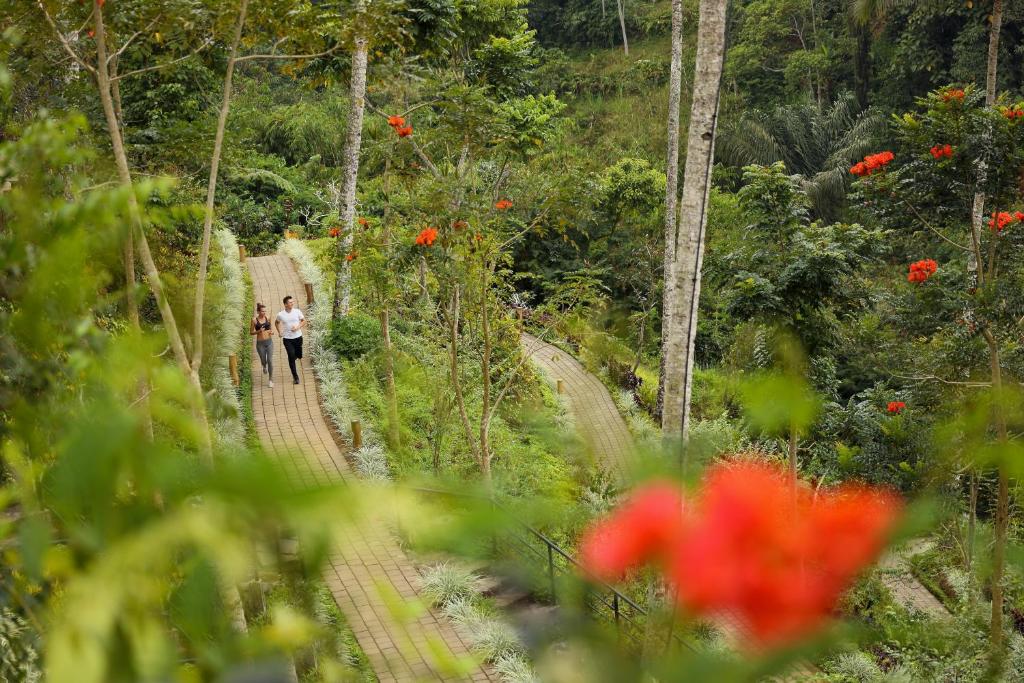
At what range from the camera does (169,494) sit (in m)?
0.68

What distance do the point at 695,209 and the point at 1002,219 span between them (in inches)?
174

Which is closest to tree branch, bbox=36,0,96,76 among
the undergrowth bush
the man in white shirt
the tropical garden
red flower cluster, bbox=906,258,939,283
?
the tropical garden

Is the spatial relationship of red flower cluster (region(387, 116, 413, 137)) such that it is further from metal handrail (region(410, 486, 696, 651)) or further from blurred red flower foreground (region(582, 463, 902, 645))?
blurred red flower foreground (region(582, 463, 902, 645))

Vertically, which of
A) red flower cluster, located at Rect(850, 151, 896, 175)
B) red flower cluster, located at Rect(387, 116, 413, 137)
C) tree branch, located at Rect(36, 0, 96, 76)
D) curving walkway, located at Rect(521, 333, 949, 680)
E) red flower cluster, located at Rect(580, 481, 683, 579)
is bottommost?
curving walkway, located at Rect(521, 333, 949, 680)

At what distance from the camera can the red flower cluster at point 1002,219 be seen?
7.75 meters

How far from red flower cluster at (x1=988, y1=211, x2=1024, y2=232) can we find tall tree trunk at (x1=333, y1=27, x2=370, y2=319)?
240 inches

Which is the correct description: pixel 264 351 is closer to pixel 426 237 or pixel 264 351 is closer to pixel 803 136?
pixel 426 237

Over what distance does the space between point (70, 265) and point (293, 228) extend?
20589 millimetres

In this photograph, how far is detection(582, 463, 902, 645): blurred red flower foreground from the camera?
60cm

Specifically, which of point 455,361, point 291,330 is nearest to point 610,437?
point 455,361

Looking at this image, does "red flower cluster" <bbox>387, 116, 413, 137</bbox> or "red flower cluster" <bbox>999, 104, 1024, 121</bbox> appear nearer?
"red flower cluster" <bbox>999, 104, 1024, 121</bbox>

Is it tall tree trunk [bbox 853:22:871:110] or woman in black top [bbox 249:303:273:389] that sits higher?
tall tree trunk [bbox 853:22:871:110]

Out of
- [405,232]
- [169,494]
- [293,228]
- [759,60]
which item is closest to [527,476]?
[405,232]

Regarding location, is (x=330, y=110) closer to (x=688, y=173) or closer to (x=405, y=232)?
(x=405, y=232)
